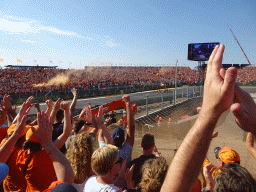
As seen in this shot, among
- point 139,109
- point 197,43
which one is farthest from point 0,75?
point 197,43

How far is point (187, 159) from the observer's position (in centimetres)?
78

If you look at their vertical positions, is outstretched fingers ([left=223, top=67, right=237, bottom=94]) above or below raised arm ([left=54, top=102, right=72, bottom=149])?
above

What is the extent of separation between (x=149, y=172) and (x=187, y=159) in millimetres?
1024

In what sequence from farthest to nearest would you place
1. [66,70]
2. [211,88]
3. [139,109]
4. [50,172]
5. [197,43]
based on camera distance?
[66,70], [197,43], [139,109], [50,172], [211,88]

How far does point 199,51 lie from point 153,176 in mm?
29865

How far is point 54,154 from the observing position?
1.66 meters

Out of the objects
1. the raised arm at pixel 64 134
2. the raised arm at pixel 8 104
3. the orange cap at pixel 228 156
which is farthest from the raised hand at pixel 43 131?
the raised arm at pixel 8 104

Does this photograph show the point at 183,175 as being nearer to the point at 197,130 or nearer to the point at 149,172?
the point at 197,130

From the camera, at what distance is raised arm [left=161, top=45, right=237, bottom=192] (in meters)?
0.73

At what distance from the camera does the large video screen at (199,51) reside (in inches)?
1097

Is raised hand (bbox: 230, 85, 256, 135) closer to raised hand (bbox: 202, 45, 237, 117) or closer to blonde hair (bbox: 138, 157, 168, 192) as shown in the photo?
raised hand (bbox: 202, 45, 237, 117)

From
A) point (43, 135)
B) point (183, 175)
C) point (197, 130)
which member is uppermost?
point (197, 130)

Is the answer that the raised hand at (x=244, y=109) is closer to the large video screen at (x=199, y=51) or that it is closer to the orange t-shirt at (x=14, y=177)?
the orange t-shirt at (x=14, y=177)

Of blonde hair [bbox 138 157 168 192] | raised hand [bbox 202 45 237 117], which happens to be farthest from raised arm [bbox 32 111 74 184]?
raised hand [bbox 202 45 237 117]
